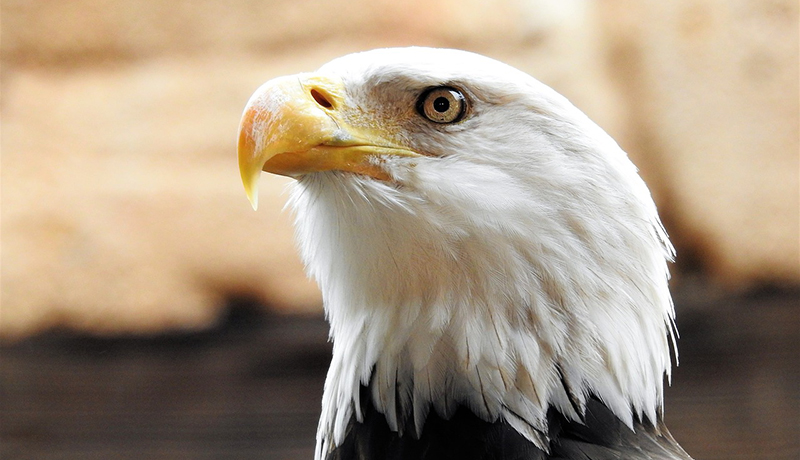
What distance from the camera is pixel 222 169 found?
3.58 m

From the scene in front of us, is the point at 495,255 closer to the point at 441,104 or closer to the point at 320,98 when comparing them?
the point at 441,104

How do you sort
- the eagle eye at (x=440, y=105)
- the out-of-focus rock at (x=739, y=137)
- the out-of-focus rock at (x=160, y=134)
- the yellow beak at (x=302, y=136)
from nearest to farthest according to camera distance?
the yellow beak at (x=302, y=136) → the eagle eye at (x=440, y=105) → the out-of-focus rock at (x=160, y=134) → the out-of-focus rock at (x=739, y=137)

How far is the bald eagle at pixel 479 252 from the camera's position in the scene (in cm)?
142

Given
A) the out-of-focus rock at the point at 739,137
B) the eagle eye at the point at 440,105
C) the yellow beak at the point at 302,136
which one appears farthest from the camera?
the out-of-focus rock at the point at 739,137

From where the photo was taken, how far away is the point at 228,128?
3621mm

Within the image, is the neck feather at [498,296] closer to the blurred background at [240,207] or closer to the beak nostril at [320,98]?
the beak nostril at [320,98]

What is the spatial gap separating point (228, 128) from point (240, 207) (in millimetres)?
379

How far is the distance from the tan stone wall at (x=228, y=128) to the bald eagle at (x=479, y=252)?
6.92 feet

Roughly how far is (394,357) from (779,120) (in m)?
2.93

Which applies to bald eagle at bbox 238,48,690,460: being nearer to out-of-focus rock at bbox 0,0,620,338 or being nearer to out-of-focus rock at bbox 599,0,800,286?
out-of-focus rock at bbox 0,0,620,338

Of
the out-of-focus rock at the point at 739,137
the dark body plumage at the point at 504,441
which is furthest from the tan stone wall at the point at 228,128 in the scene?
the dark body plumage at the point at 504,441

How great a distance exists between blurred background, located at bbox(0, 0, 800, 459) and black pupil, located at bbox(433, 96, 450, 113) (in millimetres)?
2173

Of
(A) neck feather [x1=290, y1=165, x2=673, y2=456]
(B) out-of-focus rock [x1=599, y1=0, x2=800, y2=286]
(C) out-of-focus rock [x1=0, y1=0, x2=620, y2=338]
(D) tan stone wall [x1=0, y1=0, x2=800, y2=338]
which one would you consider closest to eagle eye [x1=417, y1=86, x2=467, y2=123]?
(A) neck feather [x1=290, y1=165, x2=673, y2=456]

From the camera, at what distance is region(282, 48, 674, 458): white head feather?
1.43 m
